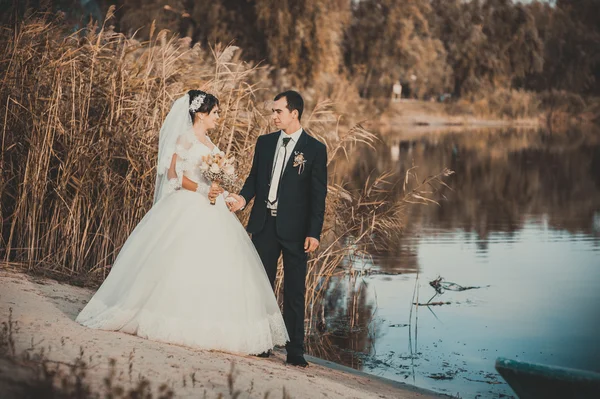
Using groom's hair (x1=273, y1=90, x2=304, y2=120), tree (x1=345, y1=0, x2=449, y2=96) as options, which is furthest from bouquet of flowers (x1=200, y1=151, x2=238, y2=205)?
tree (x1=345, y1=0, x2=449, y2=96)

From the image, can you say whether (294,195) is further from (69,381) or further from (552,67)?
(552,67)

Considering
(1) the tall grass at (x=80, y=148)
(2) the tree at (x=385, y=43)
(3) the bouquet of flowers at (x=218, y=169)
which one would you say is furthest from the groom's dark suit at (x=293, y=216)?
(2) the tree at (x=385, y=43)

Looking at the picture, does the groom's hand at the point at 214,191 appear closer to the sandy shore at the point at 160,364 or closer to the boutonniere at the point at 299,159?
the boutonniere at the point at 299,159

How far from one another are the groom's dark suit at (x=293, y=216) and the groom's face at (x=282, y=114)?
0.15 metres

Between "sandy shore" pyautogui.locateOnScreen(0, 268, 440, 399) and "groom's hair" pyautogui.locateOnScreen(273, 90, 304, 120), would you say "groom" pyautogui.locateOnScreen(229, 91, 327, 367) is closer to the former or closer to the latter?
"groom's hair" pyautogui.locateOnScreen(273, 90, 304, 120)

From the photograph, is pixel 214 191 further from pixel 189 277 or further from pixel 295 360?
pixel 295 360

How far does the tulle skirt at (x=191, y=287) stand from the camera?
21.2 feet

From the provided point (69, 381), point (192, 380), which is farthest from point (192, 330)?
point (69, 381)

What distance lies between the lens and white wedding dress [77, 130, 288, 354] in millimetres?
6465

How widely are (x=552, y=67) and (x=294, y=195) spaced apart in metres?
66.6

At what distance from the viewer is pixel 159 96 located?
31.8 feet

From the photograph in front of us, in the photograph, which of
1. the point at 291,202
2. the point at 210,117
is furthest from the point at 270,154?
the point at 210,117

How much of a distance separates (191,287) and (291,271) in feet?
2.49

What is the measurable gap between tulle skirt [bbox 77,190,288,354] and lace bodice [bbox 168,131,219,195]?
9 cm
